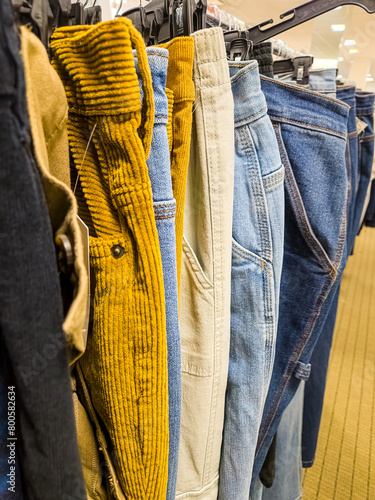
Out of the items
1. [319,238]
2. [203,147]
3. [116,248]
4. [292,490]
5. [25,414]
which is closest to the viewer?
[25,414]

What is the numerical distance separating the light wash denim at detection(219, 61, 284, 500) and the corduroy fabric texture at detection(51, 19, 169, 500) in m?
0.19

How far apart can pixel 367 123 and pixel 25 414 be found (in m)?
1.03

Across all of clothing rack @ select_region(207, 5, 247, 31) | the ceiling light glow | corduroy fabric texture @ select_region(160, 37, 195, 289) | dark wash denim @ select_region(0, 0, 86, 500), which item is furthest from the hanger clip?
the ceiling light glow

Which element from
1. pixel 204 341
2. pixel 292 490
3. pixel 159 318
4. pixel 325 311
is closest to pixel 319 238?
pixel 325 311

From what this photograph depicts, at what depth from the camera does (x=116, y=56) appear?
0.30 m

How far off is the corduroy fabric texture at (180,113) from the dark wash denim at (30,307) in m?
0.23

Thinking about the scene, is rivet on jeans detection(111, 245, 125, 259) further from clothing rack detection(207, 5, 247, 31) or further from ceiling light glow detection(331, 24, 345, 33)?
ceiling light glow detection(331, 24, 345, 33)

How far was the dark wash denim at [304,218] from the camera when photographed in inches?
24.4

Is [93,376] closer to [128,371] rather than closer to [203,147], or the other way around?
[128,371]

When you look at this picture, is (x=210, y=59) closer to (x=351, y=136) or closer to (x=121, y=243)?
(x=121, y=243)

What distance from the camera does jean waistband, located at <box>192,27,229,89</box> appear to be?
0.46 metres

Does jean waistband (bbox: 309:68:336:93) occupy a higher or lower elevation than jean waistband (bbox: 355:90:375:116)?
higher

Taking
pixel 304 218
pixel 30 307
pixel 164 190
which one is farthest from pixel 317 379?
pixel 30 307

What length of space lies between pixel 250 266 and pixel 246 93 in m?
0.23
